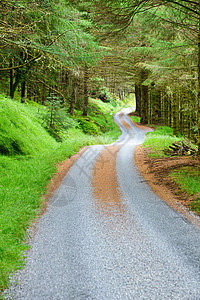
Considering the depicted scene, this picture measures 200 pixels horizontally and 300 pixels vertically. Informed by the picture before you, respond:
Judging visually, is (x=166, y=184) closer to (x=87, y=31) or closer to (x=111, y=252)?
(x=111, y=252)

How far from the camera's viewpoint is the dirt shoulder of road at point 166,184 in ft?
16.4

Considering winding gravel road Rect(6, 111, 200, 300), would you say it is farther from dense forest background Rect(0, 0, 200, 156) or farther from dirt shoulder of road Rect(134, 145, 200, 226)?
dense forest background Rect(0, 0, 200, 156)

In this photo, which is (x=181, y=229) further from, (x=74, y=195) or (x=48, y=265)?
(x=74, y=195)

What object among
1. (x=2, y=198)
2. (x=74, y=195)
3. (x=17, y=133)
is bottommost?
(x=74, y=195)

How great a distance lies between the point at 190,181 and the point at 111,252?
12.7 ft

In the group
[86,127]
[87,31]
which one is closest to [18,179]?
[87,31]

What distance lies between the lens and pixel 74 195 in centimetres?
596

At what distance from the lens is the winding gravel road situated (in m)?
2.49

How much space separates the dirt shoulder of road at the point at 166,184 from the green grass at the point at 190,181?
0.43 ft

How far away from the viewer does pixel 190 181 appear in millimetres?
6184

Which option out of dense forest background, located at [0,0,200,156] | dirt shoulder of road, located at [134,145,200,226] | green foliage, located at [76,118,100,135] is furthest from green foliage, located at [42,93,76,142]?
green foliage, located at [76,118,100,135]

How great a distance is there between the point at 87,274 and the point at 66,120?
1293 cm

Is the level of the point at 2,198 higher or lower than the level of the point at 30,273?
higher

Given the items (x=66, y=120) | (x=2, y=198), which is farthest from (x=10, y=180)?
(x=66, y=120)
